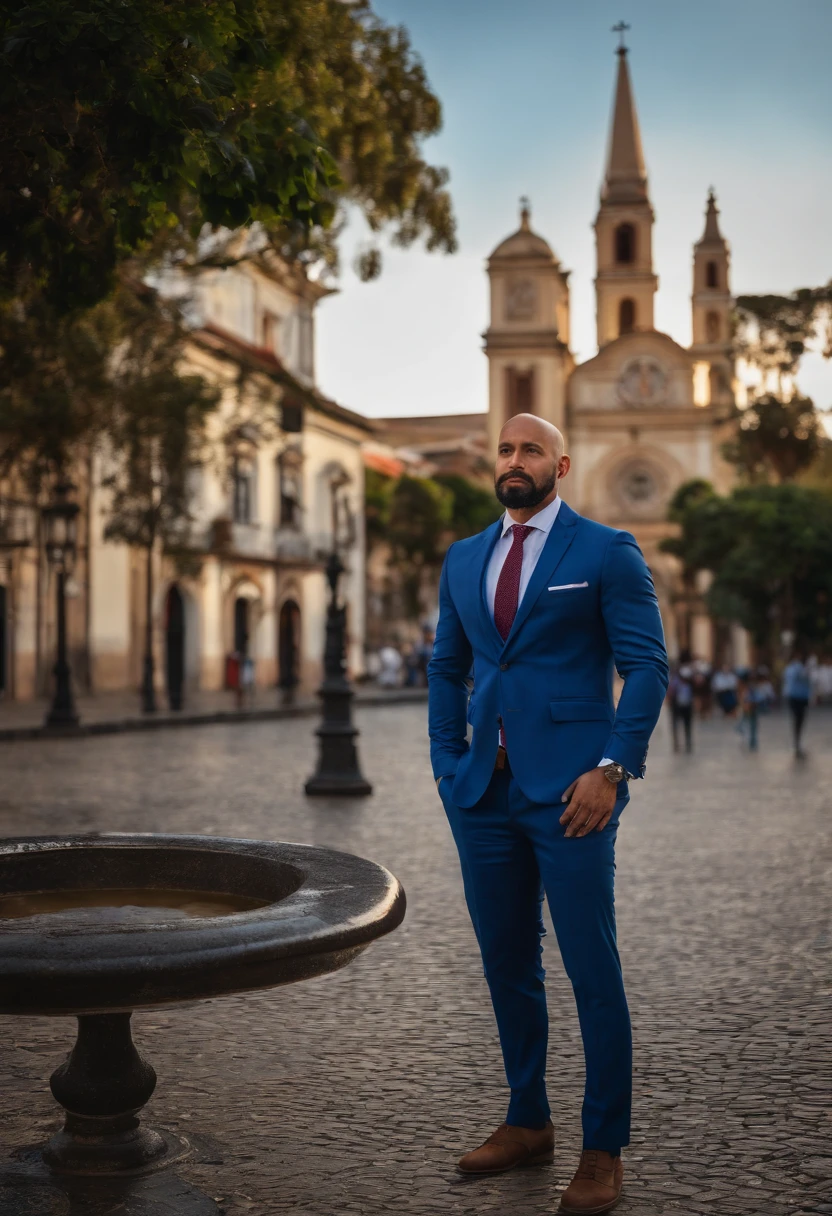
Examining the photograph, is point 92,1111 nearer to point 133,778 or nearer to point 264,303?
point 133,778

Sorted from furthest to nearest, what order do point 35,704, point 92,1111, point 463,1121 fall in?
point 35,704 < point 463,1121 < point 92,1111

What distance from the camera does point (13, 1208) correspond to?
3.48 m

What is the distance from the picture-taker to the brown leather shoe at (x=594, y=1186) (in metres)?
3.51

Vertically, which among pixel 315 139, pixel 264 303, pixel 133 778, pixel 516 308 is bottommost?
pixel 133 778

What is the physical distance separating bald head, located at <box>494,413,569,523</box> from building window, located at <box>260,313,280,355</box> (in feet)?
141

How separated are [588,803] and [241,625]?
4185 cm

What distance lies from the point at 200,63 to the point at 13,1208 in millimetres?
3630

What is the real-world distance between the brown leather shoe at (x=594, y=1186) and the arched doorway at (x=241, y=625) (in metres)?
41.2

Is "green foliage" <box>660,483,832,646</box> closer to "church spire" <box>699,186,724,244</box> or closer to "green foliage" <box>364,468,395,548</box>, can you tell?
"green foliage" <box>364,468,395,548</box>

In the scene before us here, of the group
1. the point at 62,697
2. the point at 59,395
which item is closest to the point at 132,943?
the point at 59,395

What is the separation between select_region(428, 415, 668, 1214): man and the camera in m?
3.62

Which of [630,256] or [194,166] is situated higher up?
[630,256]

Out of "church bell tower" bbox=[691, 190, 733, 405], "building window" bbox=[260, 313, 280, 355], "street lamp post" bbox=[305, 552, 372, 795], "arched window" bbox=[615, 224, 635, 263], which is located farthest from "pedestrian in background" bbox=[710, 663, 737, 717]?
"arched window" bbox=[615, 224, 635, 263]

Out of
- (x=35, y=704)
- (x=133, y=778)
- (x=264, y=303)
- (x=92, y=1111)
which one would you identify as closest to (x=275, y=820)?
(x=133, y=778)
